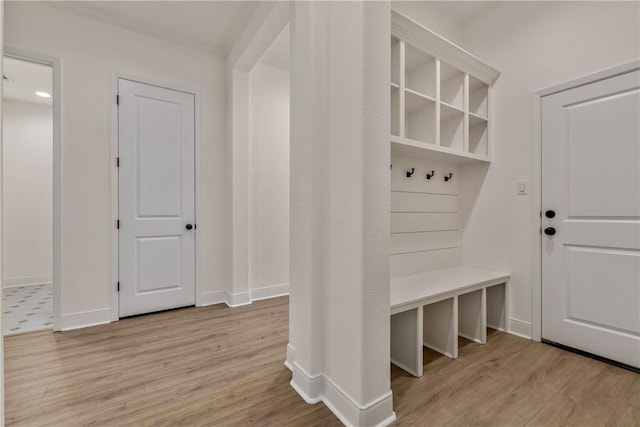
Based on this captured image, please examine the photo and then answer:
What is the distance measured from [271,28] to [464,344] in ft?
10.2

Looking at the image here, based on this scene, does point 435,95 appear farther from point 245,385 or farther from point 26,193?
point 26,193

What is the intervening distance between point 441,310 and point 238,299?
2.13 metres

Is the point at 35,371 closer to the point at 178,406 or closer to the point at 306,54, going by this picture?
the point at 178,406

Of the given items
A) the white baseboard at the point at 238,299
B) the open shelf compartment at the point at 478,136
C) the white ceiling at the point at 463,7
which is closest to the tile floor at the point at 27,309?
the white baseboard at the point at 238,299

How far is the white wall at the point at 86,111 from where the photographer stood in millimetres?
2613

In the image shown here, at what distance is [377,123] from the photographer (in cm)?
149

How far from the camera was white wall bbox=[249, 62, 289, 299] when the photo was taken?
358 cm

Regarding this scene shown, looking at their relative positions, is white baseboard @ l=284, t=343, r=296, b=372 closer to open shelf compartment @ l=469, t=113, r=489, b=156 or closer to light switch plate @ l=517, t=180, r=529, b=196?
light switch plate @ l=517, t=180, r=529, b=196

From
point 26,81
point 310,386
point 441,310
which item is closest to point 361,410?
point 310,386

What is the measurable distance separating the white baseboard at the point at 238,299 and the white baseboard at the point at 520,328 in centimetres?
260

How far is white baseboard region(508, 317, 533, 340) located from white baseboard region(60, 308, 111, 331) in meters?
3.68

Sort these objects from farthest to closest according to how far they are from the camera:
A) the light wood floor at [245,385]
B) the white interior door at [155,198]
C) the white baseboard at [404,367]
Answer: the white interior door at [155,198] → the white baseboard at [404,367] → the light wood floor at [245,385]

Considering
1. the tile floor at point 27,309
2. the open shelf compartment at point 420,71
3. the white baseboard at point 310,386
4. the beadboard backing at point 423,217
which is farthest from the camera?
the tile floor at point 27,309

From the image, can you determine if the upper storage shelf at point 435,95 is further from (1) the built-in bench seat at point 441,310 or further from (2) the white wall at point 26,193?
(2) the white wall at point 26,193
